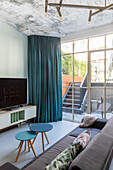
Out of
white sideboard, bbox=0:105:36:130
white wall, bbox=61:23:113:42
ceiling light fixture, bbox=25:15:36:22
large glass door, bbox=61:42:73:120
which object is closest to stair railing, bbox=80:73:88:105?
large glass door, bbox=61:42:73:120

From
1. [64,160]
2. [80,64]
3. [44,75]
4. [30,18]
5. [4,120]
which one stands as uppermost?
[30,18]

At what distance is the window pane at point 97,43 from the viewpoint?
11.9ft

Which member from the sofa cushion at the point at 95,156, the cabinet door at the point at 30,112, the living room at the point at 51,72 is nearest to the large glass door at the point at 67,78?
the living room at the point at 51,72

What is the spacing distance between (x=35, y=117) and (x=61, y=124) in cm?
89

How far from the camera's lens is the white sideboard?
2.90 m

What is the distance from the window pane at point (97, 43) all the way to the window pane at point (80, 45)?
0.53 feet

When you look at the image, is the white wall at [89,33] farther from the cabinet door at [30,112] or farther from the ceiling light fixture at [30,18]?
the cabinet door at [30,112]

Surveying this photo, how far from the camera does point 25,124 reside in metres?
3.89

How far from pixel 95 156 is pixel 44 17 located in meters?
3.08

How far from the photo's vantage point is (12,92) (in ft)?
11.1

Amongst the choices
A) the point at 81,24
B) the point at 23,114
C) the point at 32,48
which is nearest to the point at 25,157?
the point at 23,114

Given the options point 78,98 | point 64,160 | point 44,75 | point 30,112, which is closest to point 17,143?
point 30,112

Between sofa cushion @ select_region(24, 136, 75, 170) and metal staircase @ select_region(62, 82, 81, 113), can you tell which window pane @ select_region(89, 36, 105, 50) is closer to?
metal staircase @ select_region(62, 82, 81, 113)

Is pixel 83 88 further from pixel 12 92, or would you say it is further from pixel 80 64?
pixel 12 92
